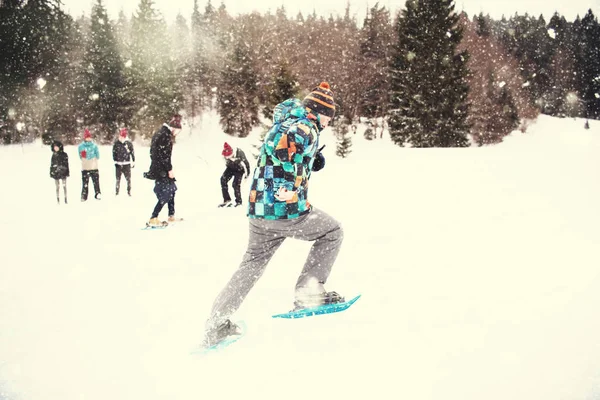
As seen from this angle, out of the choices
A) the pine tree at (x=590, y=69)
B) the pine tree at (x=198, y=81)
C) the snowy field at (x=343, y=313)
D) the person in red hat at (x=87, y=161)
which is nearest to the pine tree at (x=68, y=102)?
the pine tree at (x=198, y=81)

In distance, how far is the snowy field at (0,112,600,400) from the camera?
250cm

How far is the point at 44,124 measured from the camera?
115ft

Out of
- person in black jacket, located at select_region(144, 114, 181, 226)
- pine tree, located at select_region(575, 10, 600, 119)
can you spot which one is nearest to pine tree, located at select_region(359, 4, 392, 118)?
person in black jacket, located at select_region(144, 114, 181, 226)

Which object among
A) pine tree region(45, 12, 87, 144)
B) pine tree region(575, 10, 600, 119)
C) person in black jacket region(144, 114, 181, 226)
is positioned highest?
pine tree region(575, 10, 600, 119)

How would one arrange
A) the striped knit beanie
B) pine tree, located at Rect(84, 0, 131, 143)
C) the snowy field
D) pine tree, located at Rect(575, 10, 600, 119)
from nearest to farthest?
the snowy field, the striped knit beanie, pine tree, located at Rect(84, 0, 131, 143), pine tree, located at Rect(575, 10, 600, 119)

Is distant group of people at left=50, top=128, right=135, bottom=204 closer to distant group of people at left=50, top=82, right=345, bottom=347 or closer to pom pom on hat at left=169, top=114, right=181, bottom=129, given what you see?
pom pom on hat at left=169, top=114, right=181, bottom=129

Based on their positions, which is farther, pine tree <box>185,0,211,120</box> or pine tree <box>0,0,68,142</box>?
pine tree <box>185,0,211,120</box>

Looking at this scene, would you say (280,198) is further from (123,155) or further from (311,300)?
(123,155)

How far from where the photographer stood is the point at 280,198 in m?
2.79

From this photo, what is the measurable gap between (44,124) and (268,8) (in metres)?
48.1

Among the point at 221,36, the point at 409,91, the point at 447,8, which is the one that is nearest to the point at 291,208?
the point at 409,91

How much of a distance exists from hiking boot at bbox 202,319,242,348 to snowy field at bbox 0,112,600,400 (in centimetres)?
10

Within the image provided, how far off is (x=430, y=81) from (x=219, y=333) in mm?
33905

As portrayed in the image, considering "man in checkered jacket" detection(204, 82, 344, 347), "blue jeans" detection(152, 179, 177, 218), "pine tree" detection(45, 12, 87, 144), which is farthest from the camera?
"pine tree" detection(45, 12, 87, 144)
